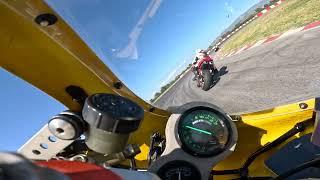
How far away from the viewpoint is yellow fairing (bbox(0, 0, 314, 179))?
2006 mm

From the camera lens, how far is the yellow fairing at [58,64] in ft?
6.58

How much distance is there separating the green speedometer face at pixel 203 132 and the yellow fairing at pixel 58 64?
0.25 m

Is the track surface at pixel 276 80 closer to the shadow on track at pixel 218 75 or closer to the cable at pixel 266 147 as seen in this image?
the shadow on track at pixel 218 75

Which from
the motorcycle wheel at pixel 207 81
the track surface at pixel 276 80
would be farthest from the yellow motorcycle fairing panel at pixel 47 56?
the motorcycle wheel at pixel 207 81

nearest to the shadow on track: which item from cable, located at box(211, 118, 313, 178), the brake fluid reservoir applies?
cable, located at box(211, 118, 313, 178)

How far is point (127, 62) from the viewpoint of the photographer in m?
2.38

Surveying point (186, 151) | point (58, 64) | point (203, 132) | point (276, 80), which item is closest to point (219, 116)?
point (203, 132)

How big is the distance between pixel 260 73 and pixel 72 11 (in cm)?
1348

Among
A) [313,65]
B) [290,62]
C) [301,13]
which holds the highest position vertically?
[301,13]

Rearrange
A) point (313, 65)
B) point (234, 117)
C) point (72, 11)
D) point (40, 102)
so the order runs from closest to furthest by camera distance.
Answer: point (72, 11) → point (40, 102) → point (234, 117) → point (313, 65)

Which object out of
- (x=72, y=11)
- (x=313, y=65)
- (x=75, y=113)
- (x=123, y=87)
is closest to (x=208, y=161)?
(x=123, y=87)

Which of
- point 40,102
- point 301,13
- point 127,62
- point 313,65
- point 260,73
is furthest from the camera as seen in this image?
point 301,13

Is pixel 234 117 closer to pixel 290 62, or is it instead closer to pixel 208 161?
pixel 208 161

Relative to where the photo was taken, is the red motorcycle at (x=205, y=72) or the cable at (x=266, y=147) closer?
the cable at (x=266, y=147)
